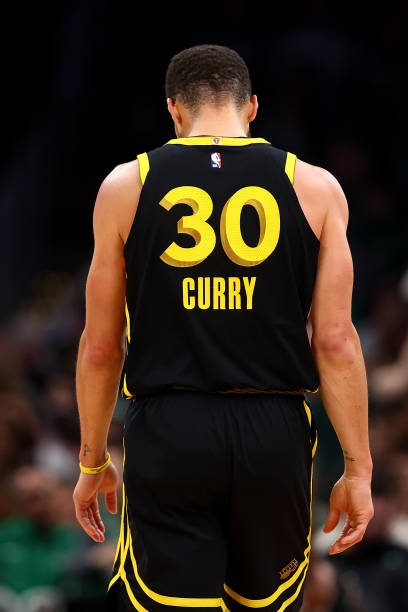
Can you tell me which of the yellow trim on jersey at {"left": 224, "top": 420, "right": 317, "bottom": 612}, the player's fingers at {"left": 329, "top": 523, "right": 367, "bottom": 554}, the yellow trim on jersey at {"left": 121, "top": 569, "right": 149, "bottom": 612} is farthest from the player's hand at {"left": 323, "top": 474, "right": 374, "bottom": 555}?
the yellow trim on jersey at {"left": 121, "top": 569, "right": 149, "bottom": 612}

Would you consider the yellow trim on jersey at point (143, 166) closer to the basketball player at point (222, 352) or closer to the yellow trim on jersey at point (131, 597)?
the basketball player at point (222, 352)

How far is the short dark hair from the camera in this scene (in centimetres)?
302

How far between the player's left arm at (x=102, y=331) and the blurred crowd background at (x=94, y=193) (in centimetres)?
183

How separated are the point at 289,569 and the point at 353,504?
0.29 m

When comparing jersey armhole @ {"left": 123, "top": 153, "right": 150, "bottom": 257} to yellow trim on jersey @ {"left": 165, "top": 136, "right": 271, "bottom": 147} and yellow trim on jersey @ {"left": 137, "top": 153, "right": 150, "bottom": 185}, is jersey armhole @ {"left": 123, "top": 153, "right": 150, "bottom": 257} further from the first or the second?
yellow trim on jersey @ {"left": 165, "top": 136, "right": 271, "bottom": 147}

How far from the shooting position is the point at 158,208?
2.89 meters

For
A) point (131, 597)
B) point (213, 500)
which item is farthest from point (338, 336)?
point (131, 597)

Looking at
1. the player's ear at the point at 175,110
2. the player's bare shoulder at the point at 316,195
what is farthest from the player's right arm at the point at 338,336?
the player's ear at the point at 175,110

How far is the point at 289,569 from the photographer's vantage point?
2932 mm

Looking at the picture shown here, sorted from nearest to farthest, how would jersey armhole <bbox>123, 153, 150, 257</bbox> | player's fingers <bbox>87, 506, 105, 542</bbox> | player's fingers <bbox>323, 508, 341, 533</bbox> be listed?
jersey armhole <bbox>123, 153, 150, 257</bbox>
player's fingers <bbox>323, 508, 341, 533</bbox>
player's fingers <bbox>87, 506, 105, 542</bbox>

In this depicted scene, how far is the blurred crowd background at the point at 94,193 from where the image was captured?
5324 millimetres

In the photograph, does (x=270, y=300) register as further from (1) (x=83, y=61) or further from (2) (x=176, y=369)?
(1) (x=83, y=61)

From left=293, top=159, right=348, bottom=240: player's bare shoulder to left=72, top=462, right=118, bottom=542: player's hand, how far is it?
1058 mm

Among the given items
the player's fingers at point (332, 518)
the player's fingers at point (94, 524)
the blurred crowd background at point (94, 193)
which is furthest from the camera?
the blurred crowd background at point (94, 193)
